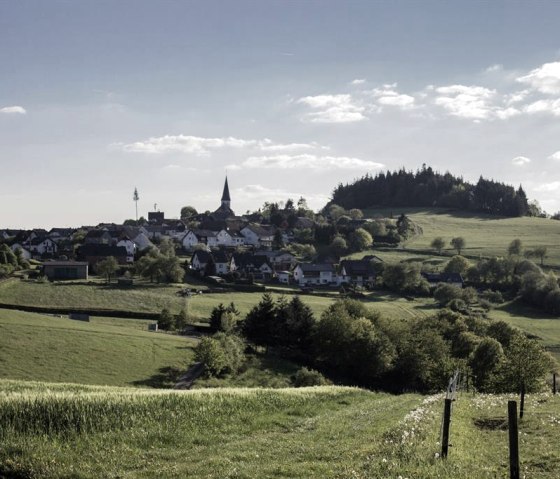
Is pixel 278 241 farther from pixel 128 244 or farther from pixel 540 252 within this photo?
pixel 540 252

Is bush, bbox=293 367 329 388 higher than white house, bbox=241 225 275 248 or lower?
lower

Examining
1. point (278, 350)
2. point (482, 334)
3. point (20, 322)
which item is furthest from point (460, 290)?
point (20, 322)

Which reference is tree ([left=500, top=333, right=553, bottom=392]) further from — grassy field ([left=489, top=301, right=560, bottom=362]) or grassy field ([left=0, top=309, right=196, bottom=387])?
grassy field ([left=489, top=301, right=560, bottom=362])

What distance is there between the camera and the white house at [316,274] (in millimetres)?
124688

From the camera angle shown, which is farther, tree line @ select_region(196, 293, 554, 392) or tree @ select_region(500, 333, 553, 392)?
tree line @ select_region(196, 293, 554, 392)

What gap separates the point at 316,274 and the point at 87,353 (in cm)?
7854

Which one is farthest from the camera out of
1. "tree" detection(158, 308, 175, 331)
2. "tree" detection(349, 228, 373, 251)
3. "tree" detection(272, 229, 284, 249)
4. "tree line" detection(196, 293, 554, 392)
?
"tree" detection(272, 229, 284, 249)

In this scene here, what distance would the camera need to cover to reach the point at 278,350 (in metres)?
65.4

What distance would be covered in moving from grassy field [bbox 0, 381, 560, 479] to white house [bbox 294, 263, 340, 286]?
99.1 metres

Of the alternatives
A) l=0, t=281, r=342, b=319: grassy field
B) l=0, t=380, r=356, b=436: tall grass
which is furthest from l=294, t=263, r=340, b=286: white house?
l=0, t=380, r=356, b=436: tall grass

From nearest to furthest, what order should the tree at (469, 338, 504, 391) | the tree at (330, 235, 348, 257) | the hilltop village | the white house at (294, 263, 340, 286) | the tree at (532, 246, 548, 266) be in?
the tree at (469, 338, 504, 391) → the hilltop village → the white house at (294, 263, 340, 286) → the tree at (532, 246, 548, 266) → the tree at (330, 235, 348, 257)

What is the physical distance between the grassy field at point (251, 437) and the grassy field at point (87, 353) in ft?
83.8

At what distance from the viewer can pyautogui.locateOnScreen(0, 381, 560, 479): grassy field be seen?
14.1m

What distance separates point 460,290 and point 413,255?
45.0 meters
